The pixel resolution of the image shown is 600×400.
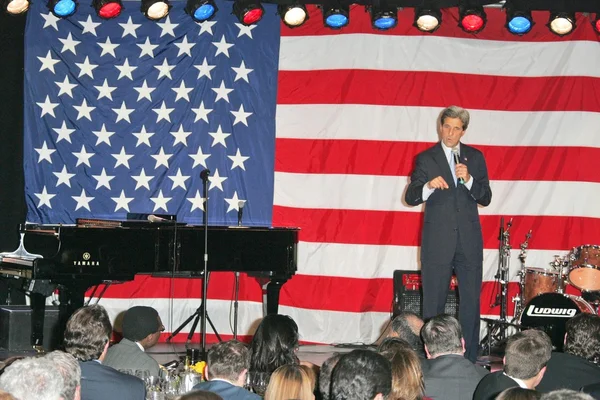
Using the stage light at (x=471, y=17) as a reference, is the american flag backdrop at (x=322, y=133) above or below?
below

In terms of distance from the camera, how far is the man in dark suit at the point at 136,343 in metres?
5.24

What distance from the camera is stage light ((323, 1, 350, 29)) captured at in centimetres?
926

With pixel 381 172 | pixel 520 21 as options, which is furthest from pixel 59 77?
pixel 520 21

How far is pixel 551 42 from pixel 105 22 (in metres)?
5.07

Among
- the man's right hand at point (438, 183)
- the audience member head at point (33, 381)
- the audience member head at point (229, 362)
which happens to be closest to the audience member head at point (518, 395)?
the audience member head at point (229, 362)

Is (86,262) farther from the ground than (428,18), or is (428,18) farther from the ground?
(428,18)

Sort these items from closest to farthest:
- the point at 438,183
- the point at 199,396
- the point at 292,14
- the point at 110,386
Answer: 1. the point at 199,396
2. the point at 110,386
3. the point at 438,183
4. the point at 292,14

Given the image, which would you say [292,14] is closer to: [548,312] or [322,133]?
[322,133]

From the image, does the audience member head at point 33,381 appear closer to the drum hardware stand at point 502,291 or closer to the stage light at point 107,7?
the stage light at point 107,7

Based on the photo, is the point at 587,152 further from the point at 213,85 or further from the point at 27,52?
the point at 27,52

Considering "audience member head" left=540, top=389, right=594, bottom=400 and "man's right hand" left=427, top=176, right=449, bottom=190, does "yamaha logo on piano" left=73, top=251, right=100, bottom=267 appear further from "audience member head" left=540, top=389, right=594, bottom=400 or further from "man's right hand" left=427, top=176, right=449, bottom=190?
"audience member head" left=540, top=389, right=594, bottom=400

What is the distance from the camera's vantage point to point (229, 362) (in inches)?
167

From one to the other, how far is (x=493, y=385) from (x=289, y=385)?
3.42 ft

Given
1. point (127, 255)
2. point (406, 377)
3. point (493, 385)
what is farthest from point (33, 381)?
point (127, 255)
